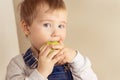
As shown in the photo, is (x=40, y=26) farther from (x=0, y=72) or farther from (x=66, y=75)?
(x=0, y=72)

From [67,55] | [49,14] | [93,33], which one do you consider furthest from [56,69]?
[93,33]

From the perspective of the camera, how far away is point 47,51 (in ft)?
2.92

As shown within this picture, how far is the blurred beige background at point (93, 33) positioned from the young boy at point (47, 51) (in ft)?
0.94

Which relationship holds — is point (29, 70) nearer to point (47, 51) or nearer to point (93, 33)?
point (47, 51)

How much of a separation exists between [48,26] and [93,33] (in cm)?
39

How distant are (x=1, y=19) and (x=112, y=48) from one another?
1.60 feet

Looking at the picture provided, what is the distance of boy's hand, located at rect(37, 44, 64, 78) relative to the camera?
0.88m

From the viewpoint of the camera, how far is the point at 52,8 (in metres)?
0.94

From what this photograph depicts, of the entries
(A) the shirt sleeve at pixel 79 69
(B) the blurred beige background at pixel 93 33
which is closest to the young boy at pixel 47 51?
(A) the shirt sleeve at pixel 79 69

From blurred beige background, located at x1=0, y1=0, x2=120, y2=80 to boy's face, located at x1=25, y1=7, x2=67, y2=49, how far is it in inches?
13.3

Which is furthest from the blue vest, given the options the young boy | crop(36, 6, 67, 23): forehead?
crop(36, 6, 67, 23): forehead

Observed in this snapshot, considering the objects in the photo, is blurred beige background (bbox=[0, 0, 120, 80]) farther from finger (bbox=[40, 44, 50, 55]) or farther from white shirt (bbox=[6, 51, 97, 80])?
finger (bbox=[40, 44, 50, 55])

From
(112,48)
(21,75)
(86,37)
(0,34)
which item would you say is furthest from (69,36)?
(21,75)

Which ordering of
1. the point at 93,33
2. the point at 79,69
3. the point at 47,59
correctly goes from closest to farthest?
the point at 47,59, the point at 79,69, the point at 93,33
